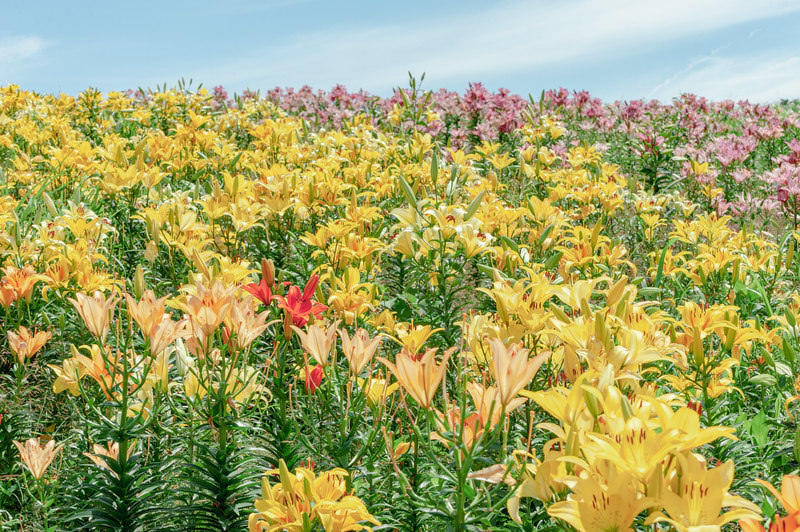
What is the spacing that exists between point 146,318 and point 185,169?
12.7 ft

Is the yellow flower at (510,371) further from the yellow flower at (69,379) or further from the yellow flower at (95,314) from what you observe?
the yellow flower at (69,379)

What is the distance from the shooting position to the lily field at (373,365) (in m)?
1.12

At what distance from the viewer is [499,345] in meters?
1.17

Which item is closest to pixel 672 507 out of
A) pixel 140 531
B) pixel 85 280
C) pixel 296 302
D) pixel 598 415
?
pixel 598 415

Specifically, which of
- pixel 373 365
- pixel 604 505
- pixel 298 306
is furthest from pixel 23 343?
pixel 604 505

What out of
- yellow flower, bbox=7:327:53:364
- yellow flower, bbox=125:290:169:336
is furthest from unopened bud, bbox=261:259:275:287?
yellow flower, bbox=7:327:53:364

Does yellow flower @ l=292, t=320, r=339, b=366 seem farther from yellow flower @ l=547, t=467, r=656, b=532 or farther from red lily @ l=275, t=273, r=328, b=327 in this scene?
yellow flower @ l=547, t=467, r=656, b=532

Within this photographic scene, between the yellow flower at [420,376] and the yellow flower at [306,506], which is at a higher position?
the yellow flower at [420,376]

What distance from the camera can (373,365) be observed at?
1.91 meters

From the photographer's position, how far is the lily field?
3.69ft

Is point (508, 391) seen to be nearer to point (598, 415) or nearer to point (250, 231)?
point (598, 415)

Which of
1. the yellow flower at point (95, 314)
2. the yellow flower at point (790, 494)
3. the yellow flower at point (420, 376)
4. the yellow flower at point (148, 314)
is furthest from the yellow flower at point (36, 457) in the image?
the yellow flower at point (790, 494)

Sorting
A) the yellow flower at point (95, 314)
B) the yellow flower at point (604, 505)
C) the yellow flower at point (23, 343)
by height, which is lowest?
the yellow flower at point (604, 505)

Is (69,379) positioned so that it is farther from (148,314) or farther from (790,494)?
(790,494)
